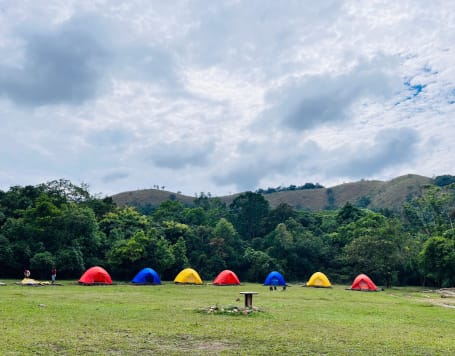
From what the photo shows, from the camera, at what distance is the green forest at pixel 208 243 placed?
3950cm

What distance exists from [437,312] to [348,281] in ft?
106

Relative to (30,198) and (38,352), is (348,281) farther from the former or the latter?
(38,352)

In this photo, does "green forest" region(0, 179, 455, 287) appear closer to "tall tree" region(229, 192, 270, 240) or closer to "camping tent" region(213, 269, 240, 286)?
"tall tree" region(229, 192, 270, 240)

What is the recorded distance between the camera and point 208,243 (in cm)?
5416

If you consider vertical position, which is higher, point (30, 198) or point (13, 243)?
point (30, 198)

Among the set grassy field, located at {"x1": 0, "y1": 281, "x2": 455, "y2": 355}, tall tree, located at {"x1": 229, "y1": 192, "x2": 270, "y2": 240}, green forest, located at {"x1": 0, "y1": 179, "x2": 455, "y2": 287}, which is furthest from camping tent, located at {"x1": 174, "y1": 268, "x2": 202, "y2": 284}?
tall tree, located at {"x1": 229, "y1": 192, "x2": 270, "y2": 240}

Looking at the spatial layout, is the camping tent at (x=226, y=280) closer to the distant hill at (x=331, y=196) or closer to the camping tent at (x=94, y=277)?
the camping tent at (x=94, y=277)

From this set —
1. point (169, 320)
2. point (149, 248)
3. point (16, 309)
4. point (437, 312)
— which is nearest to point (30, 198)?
point (149, 248)

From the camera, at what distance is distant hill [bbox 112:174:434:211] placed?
13888 centimetres

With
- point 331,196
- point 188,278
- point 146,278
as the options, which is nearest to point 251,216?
point 188,278

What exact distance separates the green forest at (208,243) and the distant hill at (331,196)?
75482 mm

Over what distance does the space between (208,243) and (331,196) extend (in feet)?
386

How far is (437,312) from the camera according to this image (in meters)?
20.2

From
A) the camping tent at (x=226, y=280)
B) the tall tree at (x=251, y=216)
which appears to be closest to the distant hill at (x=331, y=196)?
the tall tree at (x=251, y=216)
